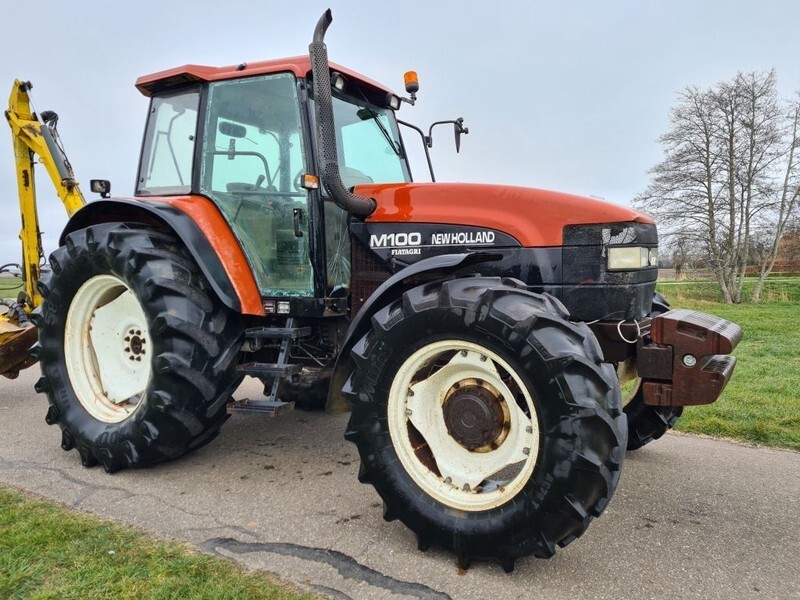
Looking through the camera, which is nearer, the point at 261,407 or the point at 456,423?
the point at 456,423

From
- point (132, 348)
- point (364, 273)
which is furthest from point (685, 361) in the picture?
point (132, 348)

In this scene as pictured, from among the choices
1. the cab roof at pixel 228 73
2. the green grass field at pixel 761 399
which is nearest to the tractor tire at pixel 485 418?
the cab roof at pixel 228 73

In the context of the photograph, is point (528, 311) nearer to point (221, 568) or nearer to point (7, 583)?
point (221, 568)

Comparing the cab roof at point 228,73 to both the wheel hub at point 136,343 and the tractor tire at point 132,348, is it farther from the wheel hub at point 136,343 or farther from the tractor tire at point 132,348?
the wheel hub at point 136,343

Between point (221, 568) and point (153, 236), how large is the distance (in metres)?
2.03

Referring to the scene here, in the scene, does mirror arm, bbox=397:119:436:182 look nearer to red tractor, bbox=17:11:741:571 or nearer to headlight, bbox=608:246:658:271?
red tractor, bbox=17:11:741:571

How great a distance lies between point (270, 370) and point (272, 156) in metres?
1.32

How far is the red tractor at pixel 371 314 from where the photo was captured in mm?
2357

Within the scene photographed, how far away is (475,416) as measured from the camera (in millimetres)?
2555

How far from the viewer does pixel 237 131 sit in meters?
3.67

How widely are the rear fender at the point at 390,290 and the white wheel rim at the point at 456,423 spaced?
352mm

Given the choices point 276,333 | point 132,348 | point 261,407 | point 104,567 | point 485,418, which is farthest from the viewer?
point 132,348

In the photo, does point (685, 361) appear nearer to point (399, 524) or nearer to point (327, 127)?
point (399, 524)

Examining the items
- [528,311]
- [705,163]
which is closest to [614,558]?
[528,311]
